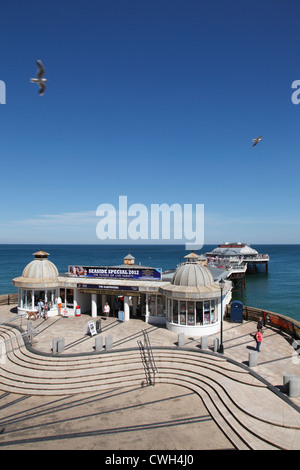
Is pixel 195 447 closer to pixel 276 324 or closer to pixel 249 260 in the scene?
pixel 276 324

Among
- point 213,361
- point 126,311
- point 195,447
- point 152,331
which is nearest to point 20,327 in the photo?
point 126,311

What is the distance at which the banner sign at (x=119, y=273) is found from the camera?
24.7 metres

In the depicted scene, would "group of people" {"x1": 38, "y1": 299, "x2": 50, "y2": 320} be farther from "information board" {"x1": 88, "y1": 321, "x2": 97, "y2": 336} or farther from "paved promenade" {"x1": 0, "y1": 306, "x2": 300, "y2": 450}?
"paved promenade" {"x1": 0, "y1": 306, "x2": 300, "y2": 450}

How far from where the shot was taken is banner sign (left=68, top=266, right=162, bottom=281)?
24.7 meters

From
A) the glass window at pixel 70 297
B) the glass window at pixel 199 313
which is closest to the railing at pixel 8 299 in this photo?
the glass window at pixel 70 297

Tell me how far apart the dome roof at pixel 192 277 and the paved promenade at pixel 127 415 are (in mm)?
4389

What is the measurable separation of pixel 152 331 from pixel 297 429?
1167cm

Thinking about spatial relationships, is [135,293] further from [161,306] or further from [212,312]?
[212,312]

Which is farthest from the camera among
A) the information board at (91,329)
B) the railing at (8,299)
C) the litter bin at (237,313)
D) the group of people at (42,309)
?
the railing at (8,299)

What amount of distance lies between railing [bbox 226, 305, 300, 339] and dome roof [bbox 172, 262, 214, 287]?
5.25 metres

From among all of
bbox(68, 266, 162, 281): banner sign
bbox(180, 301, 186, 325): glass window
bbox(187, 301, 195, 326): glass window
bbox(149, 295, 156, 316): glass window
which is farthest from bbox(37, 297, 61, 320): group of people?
bbox(187, 301, 195, 326): glass window

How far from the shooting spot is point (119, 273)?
25.8m

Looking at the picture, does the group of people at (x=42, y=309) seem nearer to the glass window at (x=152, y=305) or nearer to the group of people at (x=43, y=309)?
the group of people at (x=43, y=309)

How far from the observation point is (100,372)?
1575cm
